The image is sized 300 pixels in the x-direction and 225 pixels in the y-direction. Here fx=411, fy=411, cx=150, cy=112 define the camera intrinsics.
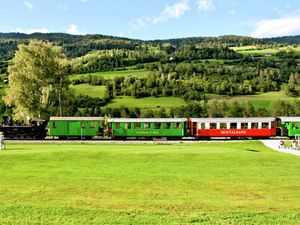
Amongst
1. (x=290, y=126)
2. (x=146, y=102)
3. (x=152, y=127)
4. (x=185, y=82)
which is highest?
(x=185, y=82)

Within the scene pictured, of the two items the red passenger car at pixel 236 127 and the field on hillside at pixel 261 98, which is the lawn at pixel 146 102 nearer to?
the field on hillside at pixel 261 98

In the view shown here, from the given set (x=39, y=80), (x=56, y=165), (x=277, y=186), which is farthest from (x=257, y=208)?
(x=39, y=80)

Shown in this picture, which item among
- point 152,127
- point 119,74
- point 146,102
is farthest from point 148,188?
point 119,74

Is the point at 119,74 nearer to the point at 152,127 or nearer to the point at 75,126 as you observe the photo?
the point at 75,126

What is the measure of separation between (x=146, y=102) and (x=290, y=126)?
54862 millimetres

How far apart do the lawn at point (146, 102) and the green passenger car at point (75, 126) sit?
45568mm

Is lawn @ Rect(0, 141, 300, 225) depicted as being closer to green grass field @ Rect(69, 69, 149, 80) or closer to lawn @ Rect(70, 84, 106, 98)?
lawn @ Rect(70, 84, 106, 98)

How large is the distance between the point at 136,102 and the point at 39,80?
45776mm

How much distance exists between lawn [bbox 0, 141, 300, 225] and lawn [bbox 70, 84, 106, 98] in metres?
85.4

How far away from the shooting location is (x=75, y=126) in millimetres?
60625

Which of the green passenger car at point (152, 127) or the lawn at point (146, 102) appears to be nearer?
the green passenger car at point (152, 127)

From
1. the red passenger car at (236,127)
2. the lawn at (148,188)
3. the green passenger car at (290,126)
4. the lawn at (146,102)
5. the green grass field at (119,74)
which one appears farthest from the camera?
the green grass field at (119,74)

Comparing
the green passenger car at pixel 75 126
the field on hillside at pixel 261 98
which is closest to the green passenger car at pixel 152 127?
the green passenger car at pixel 75 126

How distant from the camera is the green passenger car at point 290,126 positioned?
59938mm
